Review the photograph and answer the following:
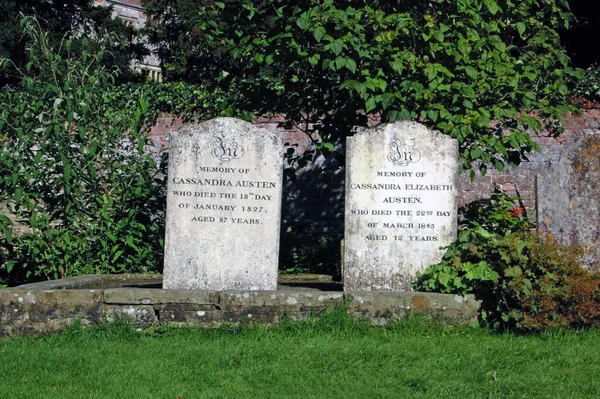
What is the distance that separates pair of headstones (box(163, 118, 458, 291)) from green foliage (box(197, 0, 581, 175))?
2.50ft

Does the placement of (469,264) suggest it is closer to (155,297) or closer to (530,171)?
(155,297)

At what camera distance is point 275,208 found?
7715 mm

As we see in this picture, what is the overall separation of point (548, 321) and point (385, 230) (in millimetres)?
1625

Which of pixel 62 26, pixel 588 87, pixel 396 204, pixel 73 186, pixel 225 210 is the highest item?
pixel 62 26

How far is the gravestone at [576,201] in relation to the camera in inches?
308

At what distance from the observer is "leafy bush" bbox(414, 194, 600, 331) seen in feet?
22.4

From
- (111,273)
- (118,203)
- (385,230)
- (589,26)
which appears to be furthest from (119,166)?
(589,26)

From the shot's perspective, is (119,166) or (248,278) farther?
(119,166)

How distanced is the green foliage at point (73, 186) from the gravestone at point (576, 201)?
13.3 feet

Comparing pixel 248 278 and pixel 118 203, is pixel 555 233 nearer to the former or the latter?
pixel 248 278

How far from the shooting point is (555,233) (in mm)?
7852

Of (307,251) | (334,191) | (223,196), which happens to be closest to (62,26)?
(334,191)

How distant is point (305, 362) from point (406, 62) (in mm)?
3875

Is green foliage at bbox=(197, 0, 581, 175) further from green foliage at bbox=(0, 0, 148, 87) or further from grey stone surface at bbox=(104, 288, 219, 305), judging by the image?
green foliage at bbox=(0, 0, 148, 87)
